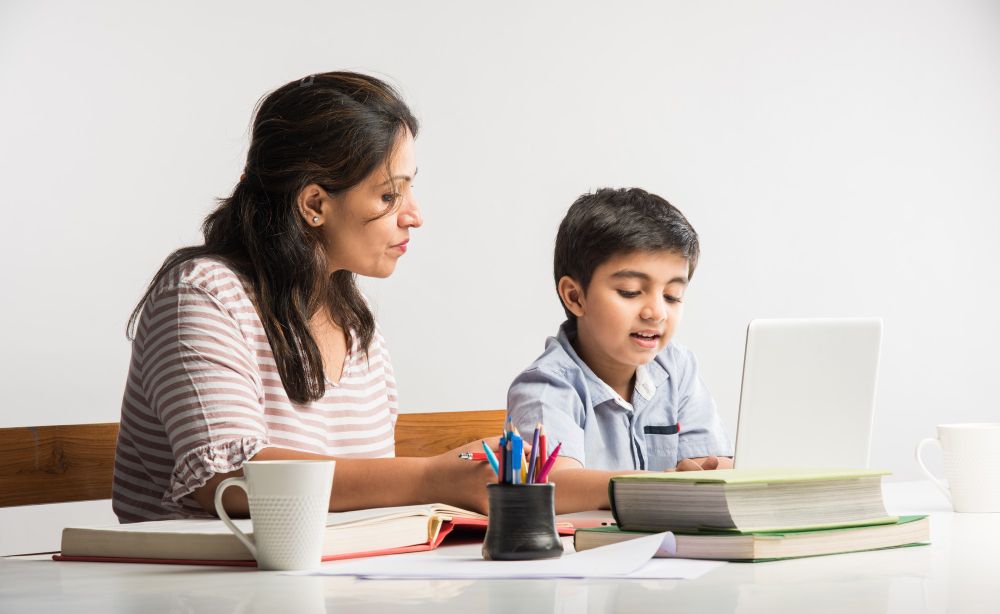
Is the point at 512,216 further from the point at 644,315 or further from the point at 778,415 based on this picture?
the point at 778,415

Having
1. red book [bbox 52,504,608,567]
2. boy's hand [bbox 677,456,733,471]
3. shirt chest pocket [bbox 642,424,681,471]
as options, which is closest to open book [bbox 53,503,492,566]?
red book [bbox 52,504,608,567]

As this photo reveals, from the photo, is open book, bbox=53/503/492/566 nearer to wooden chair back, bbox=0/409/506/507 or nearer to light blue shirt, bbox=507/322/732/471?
light blue shirt, bbox=507/322/732/471

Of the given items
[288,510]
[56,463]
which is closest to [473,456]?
[288,510]

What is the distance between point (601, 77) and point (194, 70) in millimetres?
1203

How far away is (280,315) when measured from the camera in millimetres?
1410

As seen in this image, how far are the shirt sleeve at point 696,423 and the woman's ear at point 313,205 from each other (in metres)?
0.65

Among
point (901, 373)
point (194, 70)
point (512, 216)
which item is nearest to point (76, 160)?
point (194, 70)

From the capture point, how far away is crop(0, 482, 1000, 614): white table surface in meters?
0.60

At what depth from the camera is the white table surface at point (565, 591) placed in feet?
1.98

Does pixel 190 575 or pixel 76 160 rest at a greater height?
pixel 76 160

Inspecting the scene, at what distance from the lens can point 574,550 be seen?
85cm

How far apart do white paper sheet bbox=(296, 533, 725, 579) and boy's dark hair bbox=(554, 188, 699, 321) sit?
Answer: 96cm

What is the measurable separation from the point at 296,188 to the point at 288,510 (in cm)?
78

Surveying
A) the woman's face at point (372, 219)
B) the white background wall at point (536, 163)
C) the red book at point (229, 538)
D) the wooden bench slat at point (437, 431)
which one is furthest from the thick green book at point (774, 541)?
the white background wall at point (536, 163)
